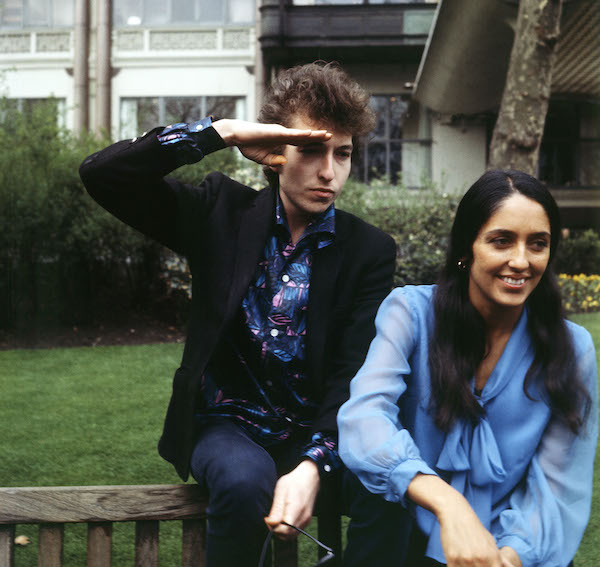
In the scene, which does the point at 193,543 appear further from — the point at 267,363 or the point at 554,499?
the point at 554,499

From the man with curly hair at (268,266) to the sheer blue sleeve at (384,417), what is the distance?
0.20 m

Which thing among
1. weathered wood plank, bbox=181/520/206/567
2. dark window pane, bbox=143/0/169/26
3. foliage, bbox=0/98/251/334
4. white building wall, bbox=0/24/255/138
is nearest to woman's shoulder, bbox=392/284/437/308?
weathered wood plank, bbox=181/520/206/567

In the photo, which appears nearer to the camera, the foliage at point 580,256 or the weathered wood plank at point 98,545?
the weathered wood plank at point 98,545

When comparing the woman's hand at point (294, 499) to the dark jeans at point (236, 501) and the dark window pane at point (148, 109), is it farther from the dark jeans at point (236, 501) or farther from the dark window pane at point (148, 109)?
the dark window pane at point (148, 109)

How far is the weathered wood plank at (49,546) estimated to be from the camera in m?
2.20

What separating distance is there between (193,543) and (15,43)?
19481mm

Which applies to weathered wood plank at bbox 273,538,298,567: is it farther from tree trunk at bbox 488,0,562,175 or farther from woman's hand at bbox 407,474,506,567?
tree trunk at bbox 488,0,562,175

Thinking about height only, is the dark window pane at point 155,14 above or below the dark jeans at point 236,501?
above

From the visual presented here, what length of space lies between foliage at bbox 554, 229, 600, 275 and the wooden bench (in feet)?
44.1

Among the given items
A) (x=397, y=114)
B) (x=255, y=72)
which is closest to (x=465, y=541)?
(x=397, y=114)

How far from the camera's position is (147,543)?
226 centimetres

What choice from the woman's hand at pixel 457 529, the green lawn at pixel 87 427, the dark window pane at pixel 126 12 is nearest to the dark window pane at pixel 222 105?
the dark window pane at pixel 126 12

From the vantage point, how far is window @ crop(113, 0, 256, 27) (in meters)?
18.3

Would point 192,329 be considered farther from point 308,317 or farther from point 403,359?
point 403,359
